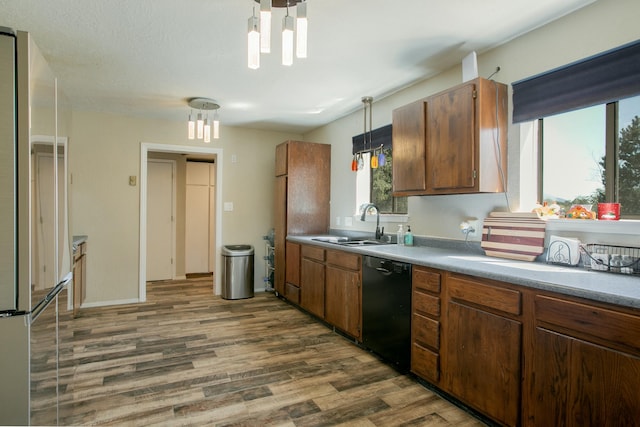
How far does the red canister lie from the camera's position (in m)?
1.92

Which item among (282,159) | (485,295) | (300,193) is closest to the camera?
(485,295)

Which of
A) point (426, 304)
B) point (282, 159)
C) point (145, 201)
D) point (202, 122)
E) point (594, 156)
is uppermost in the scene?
point (202, 122)

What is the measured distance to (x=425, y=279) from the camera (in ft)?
7.61

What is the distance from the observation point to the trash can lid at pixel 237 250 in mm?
4785

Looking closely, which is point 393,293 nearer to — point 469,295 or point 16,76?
point 469,295

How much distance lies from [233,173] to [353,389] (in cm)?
361

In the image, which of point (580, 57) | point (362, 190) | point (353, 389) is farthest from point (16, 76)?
point (362, 190)

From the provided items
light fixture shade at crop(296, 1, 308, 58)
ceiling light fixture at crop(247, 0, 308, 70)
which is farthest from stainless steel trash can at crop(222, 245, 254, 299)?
light fixture shade at crop(296, 1, 308, 58)

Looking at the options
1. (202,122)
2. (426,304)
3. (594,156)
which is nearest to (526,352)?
(426,304)

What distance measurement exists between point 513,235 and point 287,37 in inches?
73.3

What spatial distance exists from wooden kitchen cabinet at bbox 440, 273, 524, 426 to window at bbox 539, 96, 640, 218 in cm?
90

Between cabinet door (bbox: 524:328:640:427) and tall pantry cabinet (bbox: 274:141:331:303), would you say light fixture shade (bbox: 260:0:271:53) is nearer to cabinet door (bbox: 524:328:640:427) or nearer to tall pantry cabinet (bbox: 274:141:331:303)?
cabinet door (bbox: 524:328:640:427)

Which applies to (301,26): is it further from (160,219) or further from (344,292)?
(160,219)

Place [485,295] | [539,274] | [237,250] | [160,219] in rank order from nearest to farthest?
[539,274]
[485,295]
[237,250]
[160,219]
